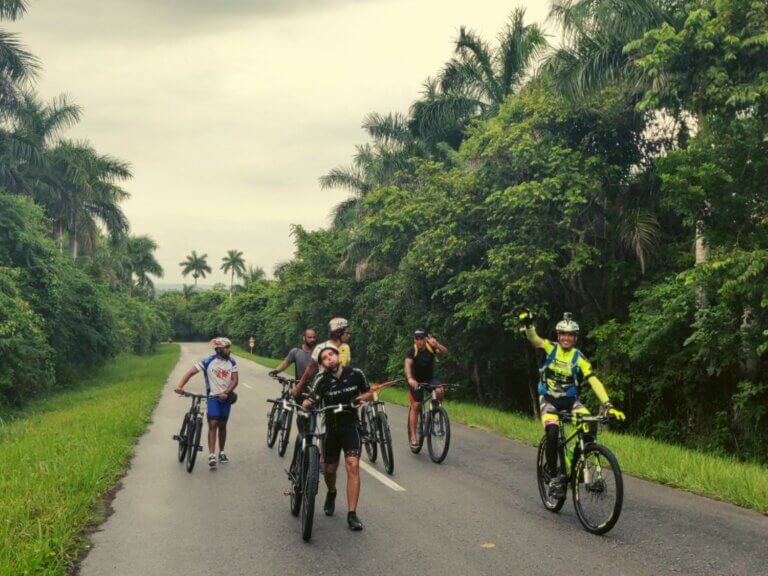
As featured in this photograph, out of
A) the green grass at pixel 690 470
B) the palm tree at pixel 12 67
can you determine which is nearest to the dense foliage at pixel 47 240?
the palm tree at pixel 12 67

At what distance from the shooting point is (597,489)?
6035 millimetres

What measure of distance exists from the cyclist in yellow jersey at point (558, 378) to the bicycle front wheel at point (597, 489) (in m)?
0.34

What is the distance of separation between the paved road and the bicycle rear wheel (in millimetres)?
223

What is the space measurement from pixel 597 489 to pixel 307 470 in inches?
106

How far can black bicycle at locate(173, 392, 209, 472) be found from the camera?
30.0 ft

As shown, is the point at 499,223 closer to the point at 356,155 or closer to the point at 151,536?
the point at 151,536

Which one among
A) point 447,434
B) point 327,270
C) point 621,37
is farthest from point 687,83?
point 327,270

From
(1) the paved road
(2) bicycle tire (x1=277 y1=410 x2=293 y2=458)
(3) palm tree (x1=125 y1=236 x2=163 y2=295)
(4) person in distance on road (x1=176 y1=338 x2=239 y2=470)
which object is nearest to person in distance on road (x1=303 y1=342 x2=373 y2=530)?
(1) the paved road

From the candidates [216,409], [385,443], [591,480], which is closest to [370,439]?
[385,443]

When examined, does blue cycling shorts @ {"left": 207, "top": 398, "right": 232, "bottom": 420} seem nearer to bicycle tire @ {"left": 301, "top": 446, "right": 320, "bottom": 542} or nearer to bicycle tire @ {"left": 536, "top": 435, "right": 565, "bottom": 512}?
bicycle tire @ {"left": 301, "top": 446, "right": 320, "bottom": 542}

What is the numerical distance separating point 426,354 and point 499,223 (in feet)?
27.3

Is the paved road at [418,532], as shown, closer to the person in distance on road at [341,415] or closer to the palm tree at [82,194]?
the person in distance on road at [341,415]

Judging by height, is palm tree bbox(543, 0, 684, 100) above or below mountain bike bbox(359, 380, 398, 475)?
above

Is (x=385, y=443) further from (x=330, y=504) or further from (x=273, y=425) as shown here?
(x=273, y=425)
